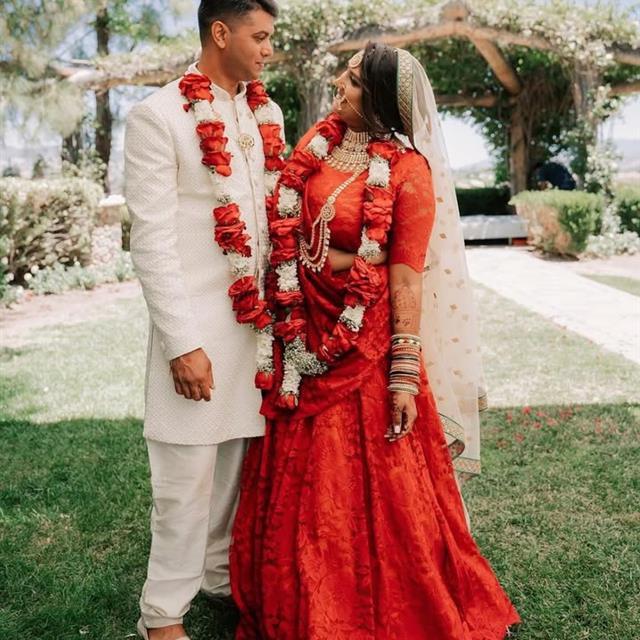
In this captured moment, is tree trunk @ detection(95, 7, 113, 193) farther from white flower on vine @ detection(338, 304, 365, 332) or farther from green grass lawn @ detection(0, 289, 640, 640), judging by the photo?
white flower on vine @ detection(338, 304, 365, 332)

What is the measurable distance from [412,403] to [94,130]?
14.2 metres

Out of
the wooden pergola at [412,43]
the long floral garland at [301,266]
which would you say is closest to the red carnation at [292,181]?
the long floral garland at [301,266]

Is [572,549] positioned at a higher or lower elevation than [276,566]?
lower

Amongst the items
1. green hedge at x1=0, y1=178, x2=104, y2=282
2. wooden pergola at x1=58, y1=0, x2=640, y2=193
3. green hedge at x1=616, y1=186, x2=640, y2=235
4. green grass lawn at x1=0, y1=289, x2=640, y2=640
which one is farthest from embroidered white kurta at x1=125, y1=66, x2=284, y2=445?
green hedge at x1=616, y1=186, x2=640, y2=235

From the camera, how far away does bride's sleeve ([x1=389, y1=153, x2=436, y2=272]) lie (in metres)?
2.39

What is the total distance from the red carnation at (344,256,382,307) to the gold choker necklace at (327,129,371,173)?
12.7 inches

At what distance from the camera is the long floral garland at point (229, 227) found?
2.40 metres

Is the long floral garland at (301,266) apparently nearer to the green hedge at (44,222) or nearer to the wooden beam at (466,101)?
the green hedge at (44,222)

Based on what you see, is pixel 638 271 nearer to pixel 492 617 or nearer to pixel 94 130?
pixel 492 617

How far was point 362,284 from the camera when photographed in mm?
2367

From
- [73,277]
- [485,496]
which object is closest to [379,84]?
[485,496]

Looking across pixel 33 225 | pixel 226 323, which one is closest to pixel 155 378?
pixel 226 323

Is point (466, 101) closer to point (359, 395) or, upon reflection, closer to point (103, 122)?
point (103, 122)

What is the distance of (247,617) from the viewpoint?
2.63 meters
